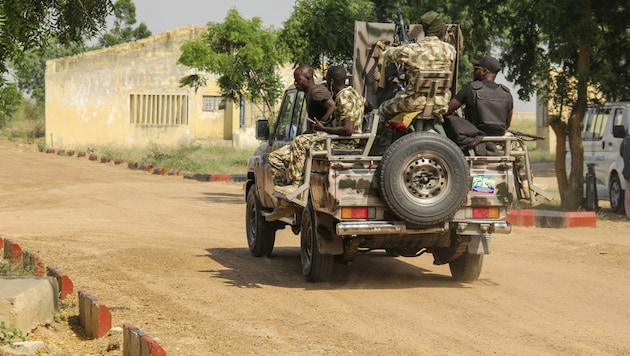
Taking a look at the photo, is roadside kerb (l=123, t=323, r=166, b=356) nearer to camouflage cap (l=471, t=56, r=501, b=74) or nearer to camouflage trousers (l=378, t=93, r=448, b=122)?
camouflage trousers (l=378, t=93, r=448, b=122)

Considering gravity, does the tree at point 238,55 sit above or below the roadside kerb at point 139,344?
above

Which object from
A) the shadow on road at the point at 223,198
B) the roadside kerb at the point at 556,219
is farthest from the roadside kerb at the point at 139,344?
the shadow on road at the point at 223,198

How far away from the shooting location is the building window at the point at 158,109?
44.2 meters

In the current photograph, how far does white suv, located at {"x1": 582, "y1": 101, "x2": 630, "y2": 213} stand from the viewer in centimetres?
1989

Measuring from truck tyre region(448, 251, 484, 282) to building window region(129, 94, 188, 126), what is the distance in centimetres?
3413

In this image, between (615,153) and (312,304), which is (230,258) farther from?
(615,153)

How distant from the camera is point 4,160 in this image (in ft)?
118

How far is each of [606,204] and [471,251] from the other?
13.2 meters

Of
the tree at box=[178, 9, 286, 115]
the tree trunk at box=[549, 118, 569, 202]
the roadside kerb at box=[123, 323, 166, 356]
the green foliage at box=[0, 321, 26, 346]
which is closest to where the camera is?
the roadside kerb at box=[123, 323, 166, 356]

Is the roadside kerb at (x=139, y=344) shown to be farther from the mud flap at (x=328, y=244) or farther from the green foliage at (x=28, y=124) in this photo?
the green foliage at (x=28, y=124)

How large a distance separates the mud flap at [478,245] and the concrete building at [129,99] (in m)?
33.5

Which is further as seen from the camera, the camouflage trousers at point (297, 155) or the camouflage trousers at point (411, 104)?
the camouflage trousers at point (297, 155)

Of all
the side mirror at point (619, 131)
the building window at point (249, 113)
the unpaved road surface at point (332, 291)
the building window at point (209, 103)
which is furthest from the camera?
the building window at point (209, 103)

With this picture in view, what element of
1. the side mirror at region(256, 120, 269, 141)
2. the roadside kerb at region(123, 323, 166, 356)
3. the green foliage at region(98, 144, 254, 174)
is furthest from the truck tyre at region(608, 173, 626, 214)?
the green foliage at region(98, 144, 254, 174)
